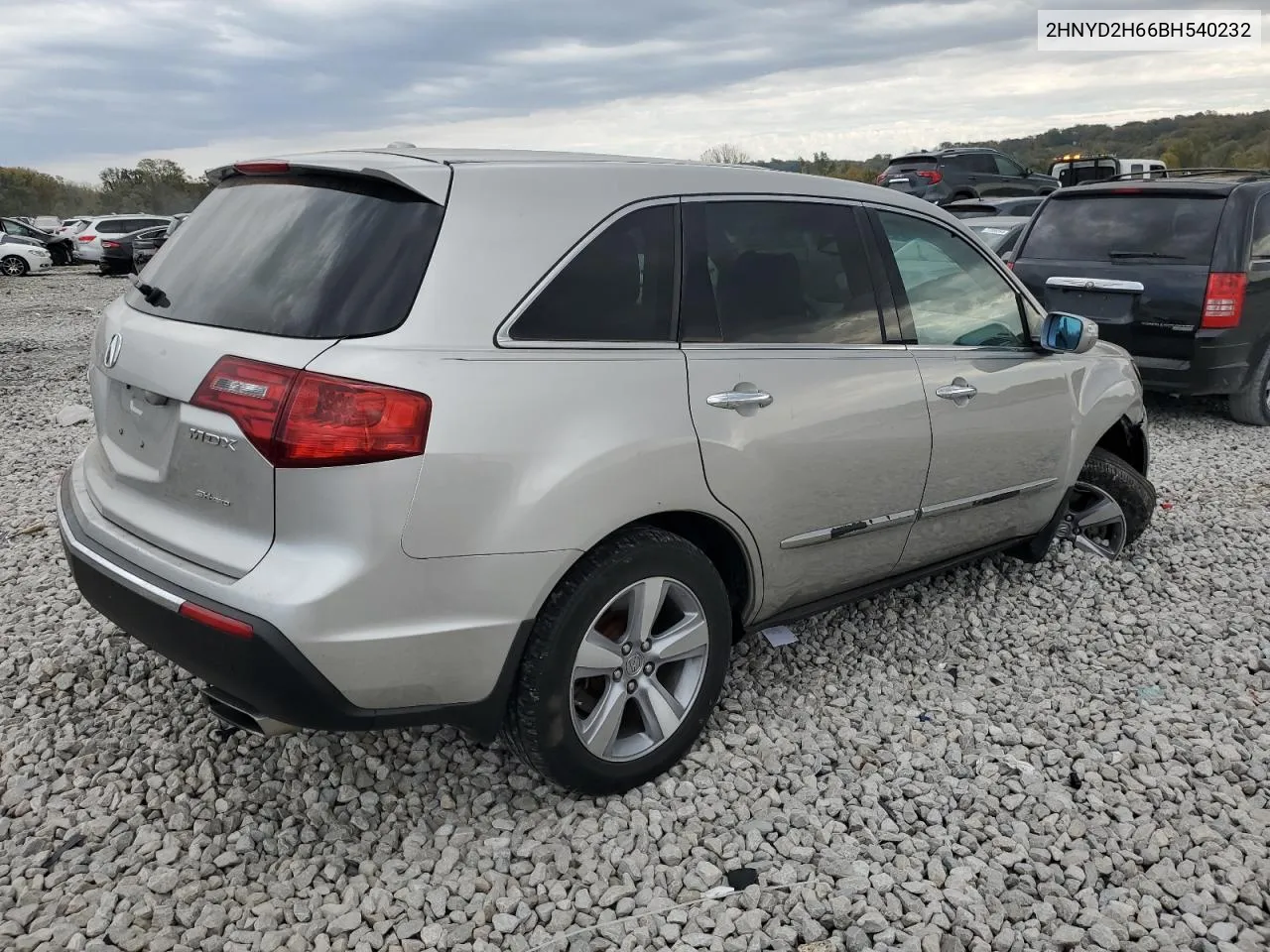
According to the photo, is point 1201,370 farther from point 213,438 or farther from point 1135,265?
point 213,438

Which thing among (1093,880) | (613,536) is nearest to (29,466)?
(613,536)

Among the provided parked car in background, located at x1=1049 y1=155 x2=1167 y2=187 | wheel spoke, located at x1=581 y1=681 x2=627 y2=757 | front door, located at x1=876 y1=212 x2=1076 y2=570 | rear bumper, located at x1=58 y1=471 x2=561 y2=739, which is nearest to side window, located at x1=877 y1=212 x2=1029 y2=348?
front door, located at x1=876 y1=212 x2=1076 y2=570

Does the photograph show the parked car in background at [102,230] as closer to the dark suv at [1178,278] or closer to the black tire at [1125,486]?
the dark suv at [1178,278]

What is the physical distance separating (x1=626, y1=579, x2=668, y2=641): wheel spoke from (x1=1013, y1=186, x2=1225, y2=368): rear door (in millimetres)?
Result: 5748

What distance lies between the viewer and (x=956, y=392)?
368cm

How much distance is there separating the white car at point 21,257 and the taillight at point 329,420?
93.4 ft

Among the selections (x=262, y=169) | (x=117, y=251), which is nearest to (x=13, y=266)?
(x=117, y=251)

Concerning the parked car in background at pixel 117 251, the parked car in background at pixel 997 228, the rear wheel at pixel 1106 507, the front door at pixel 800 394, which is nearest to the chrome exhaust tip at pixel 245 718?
the front door at pixel 800 394

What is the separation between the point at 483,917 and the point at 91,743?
1557mm

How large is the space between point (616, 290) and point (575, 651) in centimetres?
99

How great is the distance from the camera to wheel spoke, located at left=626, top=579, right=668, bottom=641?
285 cm

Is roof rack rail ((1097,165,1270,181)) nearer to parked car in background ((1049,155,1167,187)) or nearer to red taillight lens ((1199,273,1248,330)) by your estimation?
red taillight lens ((1199,273,1248,330))

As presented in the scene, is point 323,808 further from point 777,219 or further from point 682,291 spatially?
point 777,219

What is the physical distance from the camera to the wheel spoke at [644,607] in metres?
2.85
